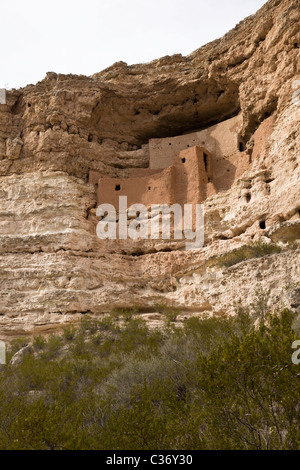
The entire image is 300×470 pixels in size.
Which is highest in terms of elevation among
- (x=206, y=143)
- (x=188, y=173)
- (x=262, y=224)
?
(x=206, y=143)

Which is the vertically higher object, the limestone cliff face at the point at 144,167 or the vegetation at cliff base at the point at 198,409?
the limestone cliff face at the point at 144,167

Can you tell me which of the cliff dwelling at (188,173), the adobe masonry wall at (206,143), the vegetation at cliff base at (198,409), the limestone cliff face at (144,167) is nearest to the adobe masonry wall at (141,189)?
the cliff dwelling at (188,173)

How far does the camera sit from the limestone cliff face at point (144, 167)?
A: 44.6 ft

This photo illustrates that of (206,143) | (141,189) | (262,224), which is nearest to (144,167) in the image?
(141,189)

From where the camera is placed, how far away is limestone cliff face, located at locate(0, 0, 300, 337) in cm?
1360

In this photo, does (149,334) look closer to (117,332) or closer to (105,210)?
(117,332)

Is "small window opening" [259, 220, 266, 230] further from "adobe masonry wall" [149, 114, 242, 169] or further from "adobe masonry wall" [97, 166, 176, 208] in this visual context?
"adobe masonry wall" [149, 114, 242, 169]

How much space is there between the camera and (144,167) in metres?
19.1

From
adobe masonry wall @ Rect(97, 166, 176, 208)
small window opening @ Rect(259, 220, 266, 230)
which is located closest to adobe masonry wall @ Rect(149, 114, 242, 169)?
adobe masonry wall @ Rect(97, 166, 176, 208)

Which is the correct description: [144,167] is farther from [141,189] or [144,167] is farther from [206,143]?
[206,143]

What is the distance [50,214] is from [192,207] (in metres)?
4.87

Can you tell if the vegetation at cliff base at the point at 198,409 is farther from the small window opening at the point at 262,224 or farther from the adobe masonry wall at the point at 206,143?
the adobe masonry wall at the point at 206,143

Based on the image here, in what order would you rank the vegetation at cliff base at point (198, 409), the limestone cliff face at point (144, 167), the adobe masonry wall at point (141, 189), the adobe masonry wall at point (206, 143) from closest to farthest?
the vegetation at cliff base at point (198, 409), the limestone cliff face at point (144, 167), the adobe masonry wall at point (141, 189), the adobe masonry wall at point (206, 143)
